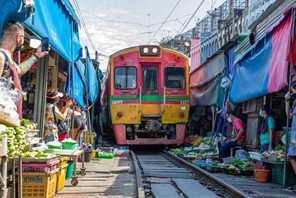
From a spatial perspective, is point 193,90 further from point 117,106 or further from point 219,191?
point 219,191

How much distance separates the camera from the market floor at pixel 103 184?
5098 millimetres

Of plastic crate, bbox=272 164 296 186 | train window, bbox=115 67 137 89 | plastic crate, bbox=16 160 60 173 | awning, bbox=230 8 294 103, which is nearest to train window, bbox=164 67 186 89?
train window, bbox=115 67 137 89

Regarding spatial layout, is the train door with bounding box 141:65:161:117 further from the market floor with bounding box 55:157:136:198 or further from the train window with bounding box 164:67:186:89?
the market floor with bounding box 55:157:136:198

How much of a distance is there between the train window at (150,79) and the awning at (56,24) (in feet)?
16.7

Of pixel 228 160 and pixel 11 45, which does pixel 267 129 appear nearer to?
pixel 228 160

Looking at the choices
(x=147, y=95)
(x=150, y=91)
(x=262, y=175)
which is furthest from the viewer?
(x=150, y=91)

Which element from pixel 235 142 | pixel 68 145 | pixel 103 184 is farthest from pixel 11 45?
pixel 235 142

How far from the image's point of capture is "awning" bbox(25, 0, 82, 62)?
4.35m

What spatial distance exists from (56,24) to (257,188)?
12.9 feet

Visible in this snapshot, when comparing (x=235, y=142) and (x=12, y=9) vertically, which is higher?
(x=12, y=9)

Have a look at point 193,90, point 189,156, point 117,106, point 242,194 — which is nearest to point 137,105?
point 117,106

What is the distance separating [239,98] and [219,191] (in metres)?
3.97

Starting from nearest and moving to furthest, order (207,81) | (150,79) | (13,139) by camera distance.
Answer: (13,139), (150,79), (207,81)

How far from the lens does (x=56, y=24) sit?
5238 millimetres
